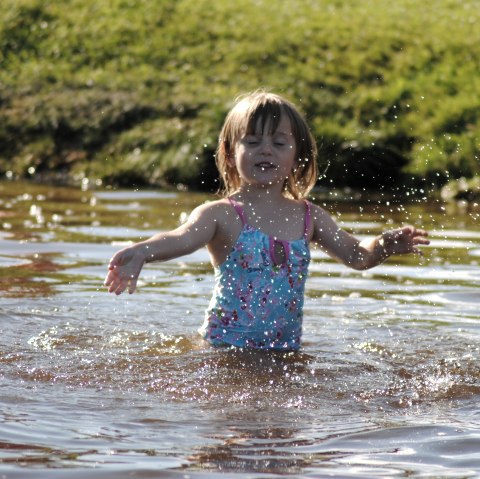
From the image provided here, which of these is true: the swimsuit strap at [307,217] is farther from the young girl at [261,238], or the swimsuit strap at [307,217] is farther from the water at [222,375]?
the water at [222,375]

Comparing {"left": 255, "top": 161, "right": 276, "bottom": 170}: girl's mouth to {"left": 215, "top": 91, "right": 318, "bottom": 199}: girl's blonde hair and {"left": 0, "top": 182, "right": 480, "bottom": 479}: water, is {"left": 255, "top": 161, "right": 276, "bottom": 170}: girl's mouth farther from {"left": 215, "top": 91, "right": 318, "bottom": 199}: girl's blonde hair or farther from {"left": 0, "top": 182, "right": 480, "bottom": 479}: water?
{"left": 0, "top": 182, "right": 480, "bottom": 479}: water

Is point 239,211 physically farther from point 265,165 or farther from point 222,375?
point 222,375

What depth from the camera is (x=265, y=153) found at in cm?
552

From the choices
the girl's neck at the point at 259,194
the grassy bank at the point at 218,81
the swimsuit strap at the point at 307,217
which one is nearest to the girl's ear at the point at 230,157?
the girl's neck at the point at 259,194

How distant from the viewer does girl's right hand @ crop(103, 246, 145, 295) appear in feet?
15.4

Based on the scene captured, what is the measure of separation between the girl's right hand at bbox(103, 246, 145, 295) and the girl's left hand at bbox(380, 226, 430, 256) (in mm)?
1288

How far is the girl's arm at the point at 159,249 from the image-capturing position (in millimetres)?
4703

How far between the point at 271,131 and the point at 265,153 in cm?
11

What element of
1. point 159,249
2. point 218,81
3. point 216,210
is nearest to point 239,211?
point 216,210

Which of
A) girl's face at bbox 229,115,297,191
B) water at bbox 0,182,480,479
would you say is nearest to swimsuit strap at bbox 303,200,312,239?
girl's face at bbox 229,115,297,191

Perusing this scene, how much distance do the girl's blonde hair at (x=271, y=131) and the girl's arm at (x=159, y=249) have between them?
301mm

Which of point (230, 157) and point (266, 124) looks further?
point (230, 157)

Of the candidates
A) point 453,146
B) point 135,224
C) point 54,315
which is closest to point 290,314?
point 54,315

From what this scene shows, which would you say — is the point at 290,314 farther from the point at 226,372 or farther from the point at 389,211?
the point at 389,211
